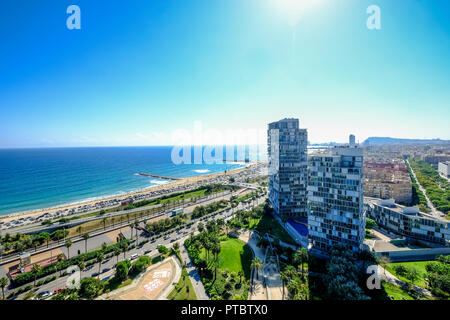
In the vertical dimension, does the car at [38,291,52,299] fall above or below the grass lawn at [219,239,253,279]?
below

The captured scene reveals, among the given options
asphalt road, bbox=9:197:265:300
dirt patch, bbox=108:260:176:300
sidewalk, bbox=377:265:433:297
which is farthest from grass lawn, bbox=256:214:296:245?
dirt patch, bbox=108:260:176:300

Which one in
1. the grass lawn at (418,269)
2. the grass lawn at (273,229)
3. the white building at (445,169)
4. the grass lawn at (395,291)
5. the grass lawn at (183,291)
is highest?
the white building at (445,169)

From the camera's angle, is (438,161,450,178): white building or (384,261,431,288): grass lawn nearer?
(384,261,431,288): grass lawn

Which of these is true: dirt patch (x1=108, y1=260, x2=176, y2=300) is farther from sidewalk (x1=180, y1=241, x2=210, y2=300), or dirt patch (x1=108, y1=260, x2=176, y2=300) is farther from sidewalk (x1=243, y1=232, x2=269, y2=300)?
sidewalk (x1=243, y1=232, x2=269, y2=300)

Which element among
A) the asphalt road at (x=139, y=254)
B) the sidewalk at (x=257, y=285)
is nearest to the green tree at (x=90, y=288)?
the asphalt road at (x=139, y=254)

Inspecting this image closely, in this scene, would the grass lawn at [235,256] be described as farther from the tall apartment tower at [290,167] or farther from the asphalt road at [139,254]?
the tall apartment tower at [290,167]

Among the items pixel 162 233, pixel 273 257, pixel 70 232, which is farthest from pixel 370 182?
pixel 70 232
